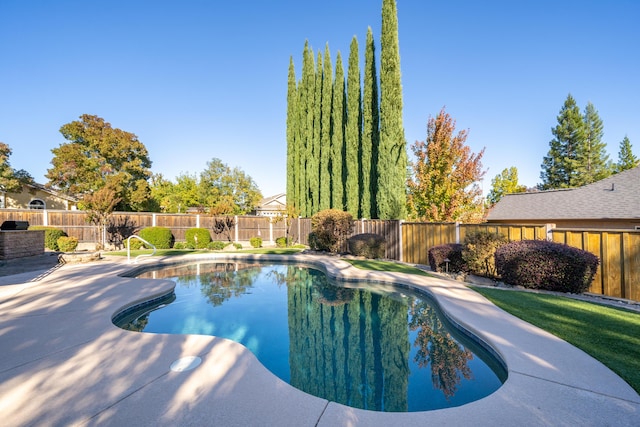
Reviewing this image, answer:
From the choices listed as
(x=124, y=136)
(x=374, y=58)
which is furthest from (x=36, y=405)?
(x=124, y=136)

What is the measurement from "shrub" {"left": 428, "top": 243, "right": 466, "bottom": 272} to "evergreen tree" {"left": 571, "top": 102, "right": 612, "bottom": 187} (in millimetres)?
40158

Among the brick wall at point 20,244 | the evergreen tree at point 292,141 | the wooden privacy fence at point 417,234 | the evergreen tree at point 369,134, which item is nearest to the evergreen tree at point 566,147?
the evergreen tree at point 369,134

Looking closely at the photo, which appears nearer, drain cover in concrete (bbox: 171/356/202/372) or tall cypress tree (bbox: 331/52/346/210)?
drain cover in concrete (bbox: 171/356/202/372)

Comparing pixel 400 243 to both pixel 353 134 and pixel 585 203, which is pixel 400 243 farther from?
pixel 585 203

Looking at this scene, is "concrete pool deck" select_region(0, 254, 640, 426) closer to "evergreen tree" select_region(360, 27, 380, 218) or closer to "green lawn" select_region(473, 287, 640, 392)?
"green lawn" select_region(473, 287, 640, 392)

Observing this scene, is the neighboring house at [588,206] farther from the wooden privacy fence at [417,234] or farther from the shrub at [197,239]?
the shrub at [197,239]

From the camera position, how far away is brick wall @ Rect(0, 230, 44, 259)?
1185 cm

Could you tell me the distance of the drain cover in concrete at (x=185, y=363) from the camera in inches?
130

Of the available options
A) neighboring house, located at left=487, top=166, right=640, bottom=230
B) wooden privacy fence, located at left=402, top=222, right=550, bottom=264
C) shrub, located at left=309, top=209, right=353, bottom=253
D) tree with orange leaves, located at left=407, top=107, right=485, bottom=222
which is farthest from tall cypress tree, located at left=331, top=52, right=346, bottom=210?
neighboring house, located at left=487, top=166, right=640, bottom=230

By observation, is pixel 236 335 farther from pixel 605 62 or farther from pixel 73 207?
pixel 73 207

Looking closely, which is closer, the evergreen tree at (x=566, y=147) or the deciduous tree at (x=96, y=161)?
the deciduous tree at (x=96, y=161)

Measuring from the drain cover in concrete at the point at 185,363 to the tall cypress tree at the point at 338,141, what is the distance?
59.3 feet

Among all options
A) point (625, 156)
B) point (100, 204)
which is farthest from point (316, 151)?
point (625, 156)

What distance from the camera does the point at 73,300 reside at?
250 inches
